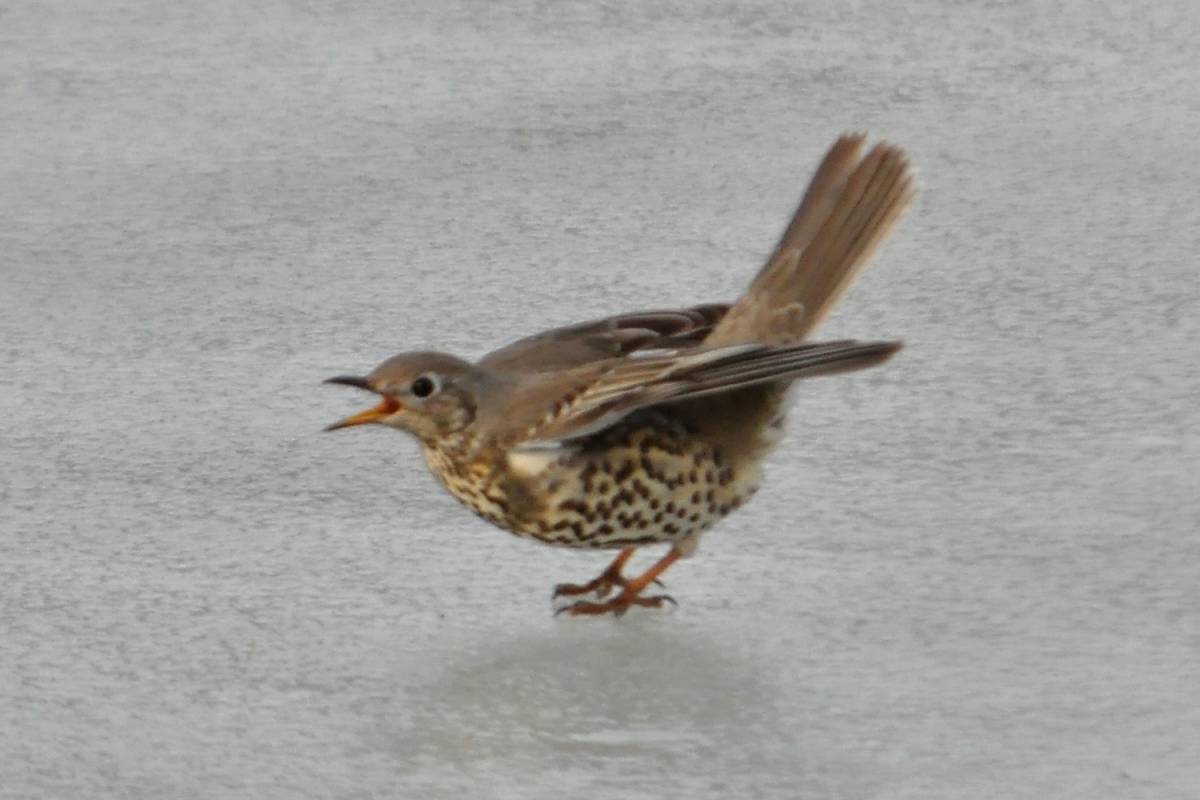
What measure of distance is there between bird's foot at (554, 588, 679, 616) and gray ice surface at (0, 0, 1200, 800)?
0.19 feet

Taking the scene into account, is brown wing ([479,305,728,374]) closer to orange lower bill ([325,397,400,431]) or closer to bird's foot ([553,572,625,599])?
orange lower bill ([325,397,400,431])

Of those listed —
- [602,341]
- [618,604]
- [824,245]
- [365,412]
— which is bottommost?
[618,604]

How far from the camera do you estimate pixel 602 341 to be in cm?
448

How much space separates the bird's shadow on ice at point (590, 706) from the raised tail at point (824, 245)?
68 centimetres

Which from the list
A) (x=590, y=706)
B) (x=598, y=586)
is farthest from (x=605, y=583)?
(x=590, y=706)

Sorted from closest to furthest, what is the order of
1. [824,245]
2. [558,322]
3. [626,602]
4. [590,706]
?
[590,706], [626,602], [824,245], [558,322]

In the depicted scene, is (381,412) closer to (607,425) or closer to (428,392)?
(428,392)

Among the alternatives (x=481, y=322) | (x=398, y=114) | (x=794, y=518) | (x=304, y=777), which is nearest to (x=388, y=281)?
(x=481, y=322)

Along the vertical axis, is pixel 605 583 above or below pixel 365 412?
below

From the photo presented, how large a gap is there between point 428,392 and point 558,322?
3.90ft

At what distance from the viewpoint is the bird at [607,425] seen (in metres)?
4.18

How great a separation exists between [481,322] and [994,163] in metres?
1.48

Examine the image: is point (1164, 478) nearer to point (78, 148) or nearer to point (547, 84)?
point (547, 84)

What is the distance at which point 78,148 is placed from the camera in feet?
21.2
